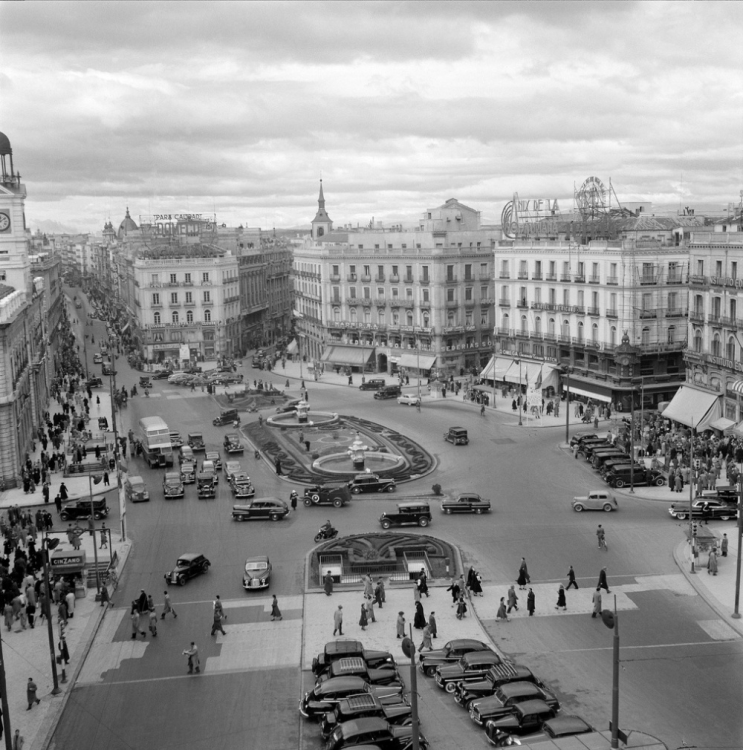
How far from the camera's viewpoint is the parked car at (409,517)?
49.4m

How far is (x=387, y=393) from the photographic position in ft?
293

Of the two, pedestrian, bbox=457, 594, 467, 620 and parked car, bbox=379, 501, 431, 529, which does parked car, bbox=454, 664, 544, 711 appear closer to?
pedestrian, bbox=457, 594, 467, 620

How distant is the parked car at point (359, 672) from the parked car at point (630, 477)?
91.4ft

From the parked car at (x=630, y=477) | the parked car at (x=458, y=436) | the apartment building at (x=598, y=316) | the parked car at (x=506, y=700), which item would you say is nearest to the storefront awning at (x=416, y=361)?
the apartment building at (x=598, y=316)

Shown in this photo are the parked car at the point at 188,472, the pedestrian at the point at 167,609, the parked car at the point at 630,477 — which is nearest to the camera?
the pedestrian at the point at 167,609

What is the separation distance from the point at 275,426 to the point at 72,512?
25.9 meters

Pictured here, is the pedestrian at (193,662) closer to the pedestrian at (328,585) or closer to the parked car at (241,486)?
the pedestrian at (328,585)

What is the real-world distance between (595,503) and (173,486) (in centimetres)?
2394

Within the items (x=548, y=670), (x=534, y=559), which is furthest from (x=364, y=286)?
(x=548, y=670)

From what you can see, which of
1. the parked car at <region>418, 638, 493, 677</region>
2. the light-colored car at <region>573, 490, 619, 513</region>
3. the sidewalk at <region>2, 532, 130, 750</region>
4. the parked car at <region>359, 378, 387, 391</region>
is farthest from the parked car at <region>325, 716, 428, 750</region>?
the parked car at <region>359, 378, 387, 391</region>

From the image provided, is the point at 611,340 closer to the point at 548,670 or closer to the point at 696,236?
the point at 696,236

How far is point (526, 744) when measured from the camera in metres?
25.1

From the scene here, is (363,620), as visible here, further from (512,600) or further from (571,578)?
(571,578)

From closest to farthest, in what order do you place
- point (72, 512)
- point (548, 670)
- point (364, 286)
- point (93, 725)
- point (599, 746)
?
point (599, 746) → point (93, 725) → point (548, 670) → point (72, 512) → point (364, 286)
